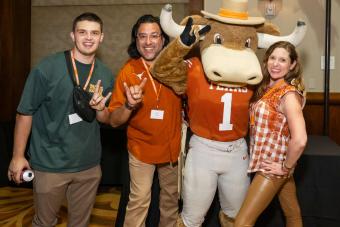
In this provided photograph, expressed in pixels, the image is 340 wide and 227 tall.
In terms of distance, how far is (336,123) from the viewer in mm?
3324

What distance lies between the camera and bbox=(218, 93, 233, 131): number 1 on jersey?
1791mm

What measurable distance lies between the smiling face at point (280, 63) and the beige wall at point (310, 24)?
4.87 ft

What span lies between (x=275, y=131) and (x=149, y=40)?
0.75 metres

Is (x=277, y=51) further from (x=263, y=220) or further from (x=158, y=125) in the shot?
(x=263, y=220)

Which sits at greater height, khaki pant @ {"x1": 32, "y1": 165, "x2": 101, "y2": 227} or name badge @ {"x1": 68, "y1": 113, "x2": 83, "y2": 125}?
name badge @ {"x1": 68, "y1": 113, "x2": 83, "y2": 125}

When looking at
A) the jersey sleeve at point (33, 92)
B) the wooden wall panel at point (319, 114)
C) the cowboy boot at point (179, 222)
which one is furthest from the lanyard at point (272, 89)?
the wooden wall panel at point (319, 114)

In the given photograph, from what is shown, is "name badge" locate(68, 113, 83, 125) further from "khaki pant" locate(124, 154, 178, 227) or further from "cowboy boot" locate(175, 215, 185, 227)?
"cowboy boot" locate(175, 215, 185, 227)

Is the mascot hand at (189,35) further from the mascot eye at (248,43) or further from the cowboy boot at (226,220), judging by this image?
the cowboy boot at (226,220)

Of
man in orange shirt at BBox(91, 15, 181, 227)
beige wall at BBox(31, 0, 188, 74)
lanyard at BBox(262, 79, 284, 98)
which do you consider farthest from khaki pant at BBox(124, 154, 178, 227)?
beige wall at BBox(31, 0, 188, 74)

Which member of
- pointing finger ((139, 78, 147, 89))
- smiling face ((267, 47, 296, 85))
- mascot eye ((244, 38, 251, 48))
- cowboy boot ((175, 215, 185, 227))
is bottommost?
cowboy boot ((175, 215, 185, 227))

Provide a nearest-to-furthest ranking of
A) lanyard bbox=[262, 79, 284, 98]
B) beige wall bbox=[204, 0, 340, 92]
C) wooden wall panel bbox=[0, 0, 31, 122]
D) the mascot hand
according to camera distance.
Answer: the mascot hand
lanyard bbox=[262, 79, 284, 98]
beige wall bbox=[204, 0, 340, 92]
wooden wall panel bbox=[0, 0, 31, 122]

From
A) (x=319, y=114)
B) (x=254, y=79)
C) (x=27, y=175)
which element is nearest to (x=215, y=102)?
(x=254, y=79)

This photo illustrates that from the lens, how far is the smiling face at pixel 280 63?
1.74 m

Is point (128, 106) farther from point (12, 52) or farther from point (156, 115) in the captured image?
point (12, 52)
